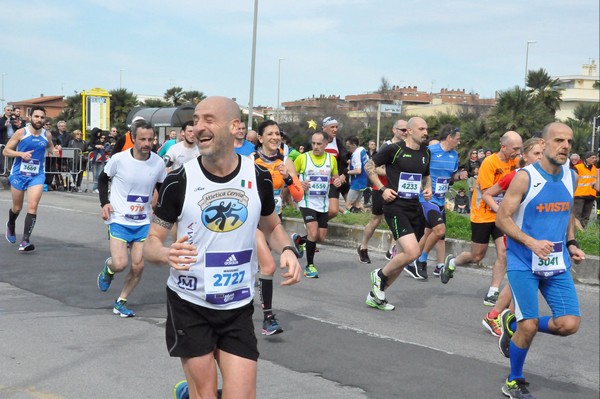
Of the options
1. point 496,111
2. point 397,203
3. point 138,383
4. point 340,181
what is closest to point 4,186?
point 340,181

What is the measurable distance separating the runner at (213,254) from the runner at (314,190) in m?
6.48

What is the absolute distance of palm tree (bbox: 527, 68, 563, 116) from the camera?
45.2 m

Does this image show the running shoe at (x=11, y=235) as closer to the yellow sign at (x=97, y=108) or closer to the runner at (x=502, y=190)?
the runner at (x=502, y=190)

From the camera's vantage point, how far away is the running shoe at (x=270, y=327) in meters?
7.18

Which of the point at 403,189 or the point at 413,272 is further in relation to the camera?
the point at 413,272

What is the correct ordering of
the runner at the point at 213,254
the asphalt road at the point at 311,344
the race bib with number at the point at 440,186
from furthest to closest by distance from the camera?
the race bib with number at the point at 440,186
the asphalt road at the point at 311,344
the runner at the point at 213,254

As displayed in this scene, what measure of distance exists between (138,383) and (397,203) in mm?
4298

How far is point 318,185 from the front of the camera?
10625 mm

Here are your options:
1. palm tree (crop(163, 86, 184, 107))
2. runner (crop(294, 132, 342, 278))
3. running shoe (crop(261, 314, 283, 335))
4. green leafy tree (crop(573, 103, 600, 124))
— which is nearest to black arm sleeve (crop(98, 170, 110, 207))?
running shoe (crop(261, 314, 283, 335))

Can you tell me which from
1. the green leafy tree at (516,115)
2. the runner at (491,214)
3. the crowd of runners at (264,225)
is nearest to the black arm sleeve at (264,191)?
the crowd of runners at (264,225)

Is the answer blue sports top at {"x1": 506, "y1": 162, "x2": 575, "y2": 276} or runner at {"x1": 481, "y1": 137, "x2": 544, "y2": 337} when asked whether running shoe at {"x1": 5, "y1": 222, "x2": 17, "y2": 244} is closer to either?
runner at {"x1": 481, "y1": 137, "x2": 544, "y2": 337}

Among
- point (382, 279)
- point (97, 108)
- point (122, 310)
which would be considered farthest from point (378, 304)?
point (97, 108)

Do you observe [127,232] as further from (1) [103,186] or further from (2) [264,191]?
(2) [264,191]

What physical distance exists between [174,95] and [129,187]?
186 feet
